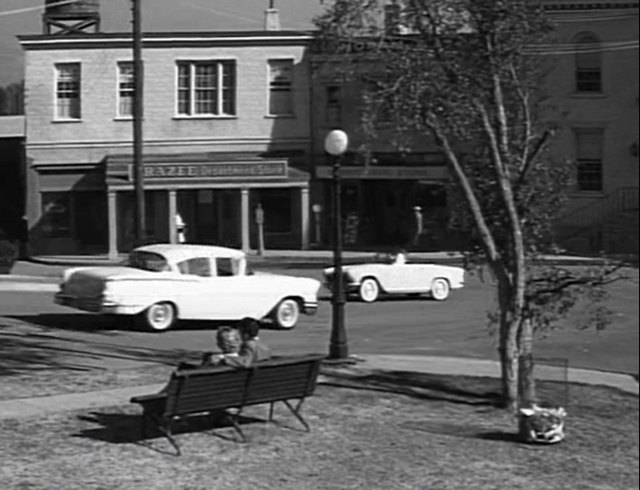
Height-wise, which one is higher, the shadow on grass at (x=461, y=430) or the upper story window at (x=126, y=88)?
the upper story window at (x=126, y=88)

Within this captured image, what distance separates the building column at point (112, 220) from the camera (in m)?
2.43

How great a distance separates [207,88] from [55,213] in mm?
364

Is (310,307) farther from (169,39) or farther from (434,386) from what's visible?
(169,39)

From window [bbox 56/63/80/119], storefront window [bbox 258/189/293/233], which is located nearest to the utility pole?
window [bbox 56/63/80/119]

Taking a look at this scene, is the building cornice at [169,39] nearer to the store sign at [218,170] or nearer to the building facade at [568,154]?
the building facade at [568,154]

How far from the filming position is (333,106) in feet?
8.33

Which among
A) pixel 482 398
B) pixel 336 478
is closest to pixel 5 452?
pixel 336 478

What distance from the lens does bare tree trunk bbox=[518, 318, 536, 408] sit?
2.32m

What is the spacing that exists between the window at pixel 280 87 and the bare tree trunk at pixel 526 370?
2.03 feet

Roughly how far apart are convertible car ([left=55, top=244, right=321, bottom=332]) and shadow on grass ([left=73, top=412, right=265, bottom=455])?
2.22 metres

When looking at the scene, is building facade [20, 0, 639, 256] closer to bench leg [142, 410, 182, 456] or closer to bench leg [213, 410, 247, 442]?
bench leg [142, 410, 182, 456]

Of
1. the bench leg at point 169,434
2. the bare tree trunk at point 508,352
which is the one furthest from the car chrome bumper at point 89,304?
the bench leg at point 169,434

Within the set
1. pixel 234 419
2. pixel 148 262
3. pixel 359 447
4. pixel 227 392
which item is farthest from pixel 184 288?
pixel 234 419

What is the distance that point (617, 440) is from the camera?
7.85 feet
